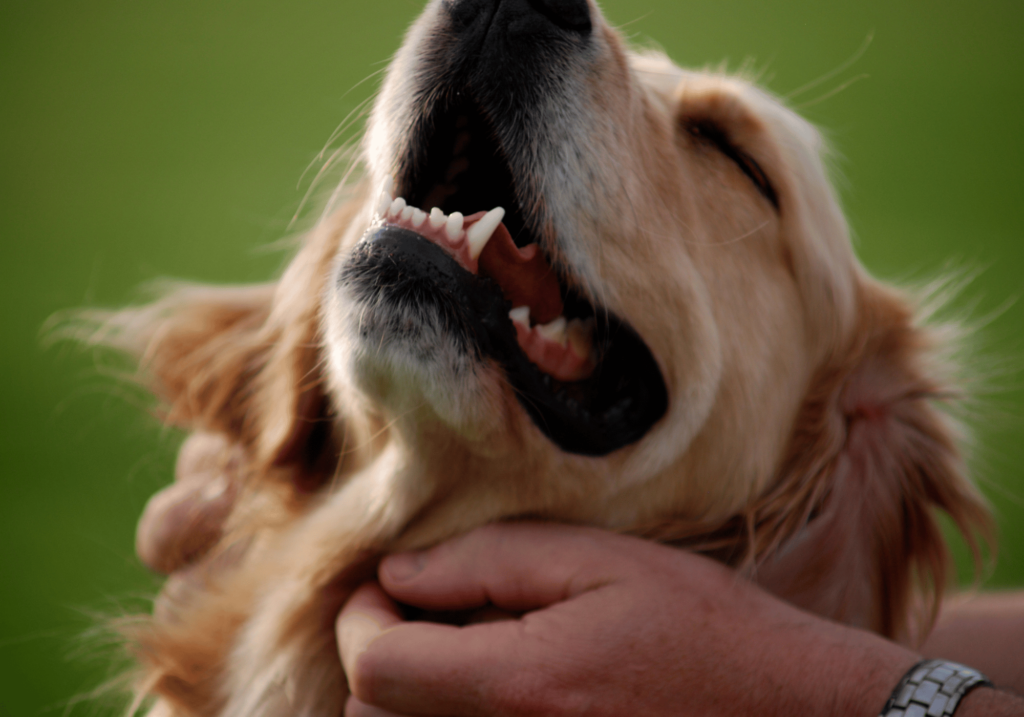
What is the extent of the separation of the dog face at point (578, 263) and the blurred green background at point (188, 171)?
157 centimetres

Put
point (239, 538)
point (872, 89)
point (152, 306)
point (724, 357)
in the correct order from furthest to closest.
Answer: point (872, 89), point (152, 306), point (239, 538), point (724, 357)

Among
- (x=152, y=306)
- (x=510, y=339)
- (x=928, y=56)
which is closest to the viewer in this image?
(x=510, y=339)

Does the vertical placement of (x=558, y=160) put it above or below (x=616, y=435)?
above

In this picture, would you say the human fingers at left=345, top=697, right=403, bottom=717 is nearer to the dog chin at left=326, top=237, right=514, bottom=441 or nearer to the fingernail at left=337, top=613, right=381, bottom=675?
the fingernail at left=337, top=613, right=381, bottom=675

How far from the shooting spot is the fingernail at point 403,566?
5.19 ft

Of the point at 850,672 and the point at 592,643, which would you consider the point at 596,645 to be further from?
the point at 850,672

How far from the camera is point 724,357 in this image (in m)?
1.75

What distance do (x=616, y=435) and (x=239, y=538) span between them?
1134 millimetres

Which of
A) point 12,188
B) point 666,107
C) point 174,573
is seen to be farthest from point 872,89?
point 12,188

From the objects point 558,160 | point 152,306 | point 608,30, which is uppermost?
point 608,30

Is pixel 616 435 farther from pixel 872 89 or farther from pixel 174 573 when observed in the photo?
pixel 872 89

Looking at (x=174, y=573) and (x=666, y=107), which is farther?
(x=174, y=573)

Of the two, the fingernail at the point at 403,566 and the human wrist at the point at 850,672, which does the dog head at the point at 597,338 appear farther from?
the human wrist at the point at 850,672

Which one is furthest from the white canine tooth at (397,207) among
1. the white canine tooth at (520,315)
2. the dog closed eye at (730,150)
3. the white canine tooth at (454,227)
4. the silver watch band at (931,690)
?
the silver watch band at (931,690)
